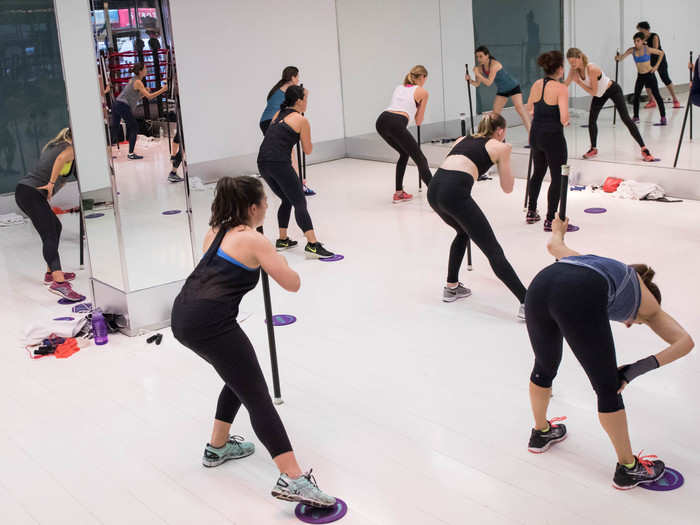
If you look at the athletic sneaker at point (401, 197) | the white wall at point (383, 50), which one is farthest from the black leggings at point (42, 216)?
the white wall at point (383, 50)

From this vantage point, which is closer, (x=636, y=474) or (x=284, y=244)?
(x=636, y=474)

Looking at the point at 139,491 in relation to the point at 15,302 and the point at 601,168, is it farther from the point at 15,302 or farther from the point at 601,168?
the point at 601,168

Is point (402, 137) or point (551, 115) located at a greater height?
point (551, 115)

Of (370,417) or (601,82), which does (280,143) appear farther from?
(601,82)

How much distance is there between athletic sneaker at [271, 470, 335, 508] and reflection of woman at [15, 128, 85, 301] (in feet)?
11.9

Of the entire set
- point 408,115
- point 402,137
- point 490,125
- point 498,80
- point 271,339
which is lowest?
point 271,339

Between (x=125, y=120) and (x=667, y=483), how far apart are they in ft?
11.4

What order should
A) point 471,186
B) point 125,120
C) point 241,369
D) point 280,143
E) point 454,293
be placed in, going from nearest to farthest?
point 241,369
point 125,120
point 471,186
point 454,293
point 280,143

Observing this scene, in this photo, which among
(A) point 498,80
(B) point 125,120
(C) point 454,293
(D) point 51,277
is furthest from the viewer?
(A) point 498,80

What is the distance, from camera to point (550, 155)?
22.5 ft

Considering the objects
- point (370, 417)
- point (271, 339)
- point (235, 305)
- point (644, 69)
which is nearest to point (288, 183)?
point (271, 339)

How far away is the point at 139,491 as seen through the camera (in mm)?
3490

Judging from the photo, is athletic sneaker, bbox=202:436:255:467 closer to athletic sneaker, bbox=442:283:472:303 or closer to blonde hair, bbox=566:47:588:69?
athletic sneaker, bbox=442:283:472:303

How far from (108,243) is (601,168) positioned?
552 cm
